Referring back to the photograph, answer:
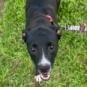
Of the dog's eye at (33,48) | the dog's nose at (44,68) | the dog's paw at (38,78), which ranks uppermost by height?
the dog's eye at (33,48)

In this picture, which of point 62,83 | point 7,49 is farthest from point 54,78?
point 7,49

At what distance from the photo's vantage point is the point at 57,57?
5570 mm

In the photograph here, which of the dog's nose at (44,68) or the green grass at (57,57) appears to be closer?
the dog's nose at (44,68)

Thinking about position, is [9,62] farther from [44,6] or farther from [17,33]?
[44,6]

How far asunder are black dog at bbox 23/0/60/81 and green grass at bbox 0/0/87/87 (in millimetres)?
280

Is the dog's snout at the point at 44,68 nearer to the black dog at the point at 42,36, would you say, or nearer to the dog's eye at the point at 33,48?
the black dog at the point at 42,36

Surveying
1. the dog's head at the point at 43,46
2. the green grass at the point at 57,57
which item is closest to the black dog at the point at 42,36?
the dog's head at the point at 43,46

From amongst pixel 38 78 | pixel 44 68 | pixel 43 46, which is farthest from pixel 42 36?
pixel 38 78

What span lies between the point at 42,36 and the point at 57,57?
37.1 inches

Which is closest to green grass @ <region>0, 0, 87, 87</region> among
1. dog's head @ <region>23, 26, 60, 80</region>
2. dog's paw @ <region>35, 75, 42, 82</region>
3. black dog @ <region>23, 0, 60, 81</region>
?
dog's paw @ <region>35, 75, 42, 82</region>

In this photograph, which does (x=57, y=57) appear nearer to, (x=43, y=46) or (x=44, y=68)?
(x=43, y=46)

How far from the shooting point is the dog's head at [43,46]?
178 inches

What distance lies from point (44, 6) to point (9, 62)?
0.97 meters

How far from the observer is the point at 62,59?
5586mm
